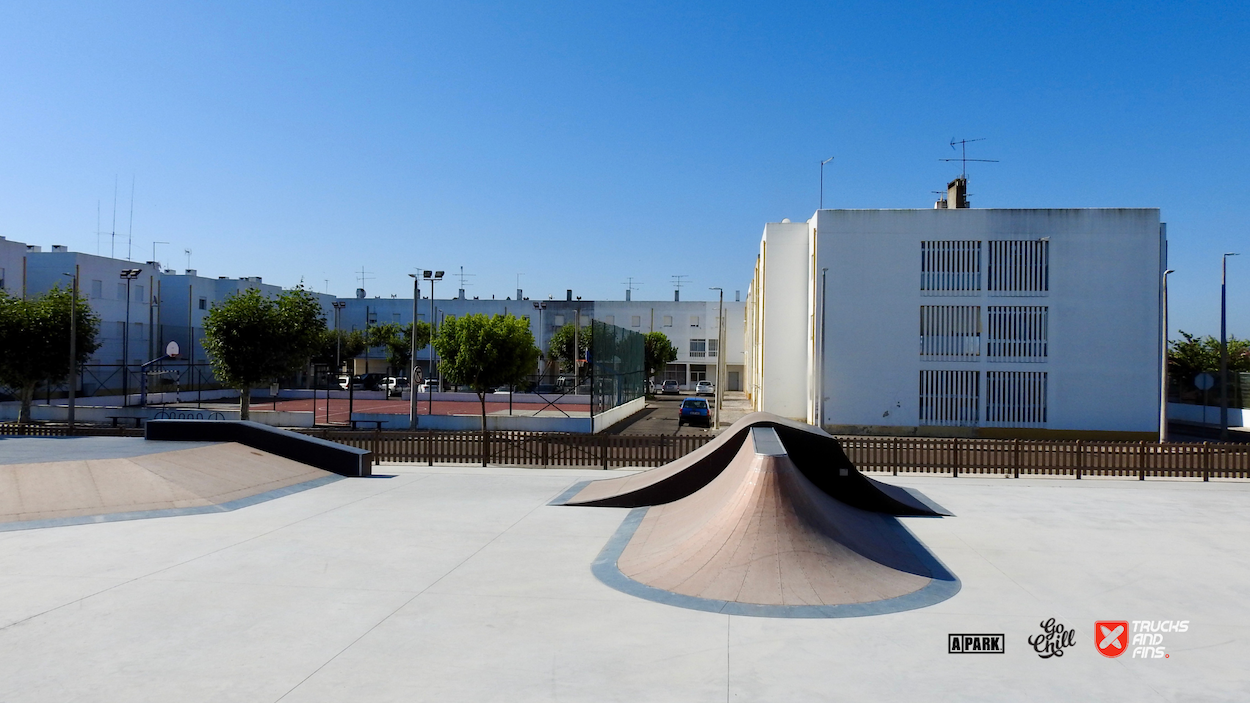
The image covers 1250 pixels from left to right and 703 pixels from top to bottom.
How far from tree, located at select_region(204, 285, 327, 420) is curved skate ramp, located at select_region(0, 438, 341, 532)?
13550mm

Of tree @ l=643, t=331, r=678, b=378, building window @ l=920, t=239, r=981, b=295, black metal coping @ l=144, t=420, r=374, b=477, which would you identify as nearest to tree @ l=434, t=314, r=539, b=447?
black metal coping @ l=144, t=420, r=374, b=477

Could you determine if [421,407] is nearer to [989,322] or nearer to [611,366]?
[611,366]

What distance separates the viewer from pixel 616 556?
36.3 feet

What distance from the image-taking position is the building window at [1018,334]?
1403 inches

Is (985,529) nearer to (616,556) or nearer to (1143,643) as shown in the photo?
(1143,643)

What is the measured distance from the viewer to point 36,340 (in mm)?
31078

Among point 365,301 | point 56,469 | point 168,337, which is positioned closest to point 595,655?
point 56,469

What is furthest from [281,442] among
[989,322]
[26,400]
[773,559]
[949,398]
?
[989,322]

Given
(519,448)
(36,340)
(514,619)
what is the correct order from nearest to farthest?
(514,619), (519,448), (36,340)

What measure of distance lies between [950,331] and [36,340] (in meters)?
37.7

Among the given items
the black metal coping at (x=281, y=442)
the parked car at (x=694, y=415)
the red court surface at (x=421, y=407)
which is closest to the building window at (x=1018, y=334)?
the parked car at (x=694, y=415)

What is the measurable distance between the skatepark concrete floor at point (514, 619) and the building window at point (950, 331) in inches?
893

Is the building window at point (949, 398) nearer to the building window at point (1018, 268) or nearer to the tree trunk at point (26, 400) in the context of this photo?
the building window at point (1018, 268)

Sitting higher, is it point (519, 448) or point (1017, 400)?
point (1017, 400)
